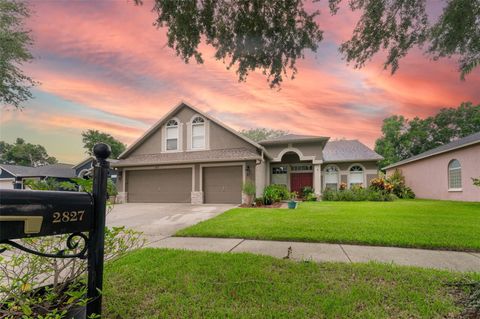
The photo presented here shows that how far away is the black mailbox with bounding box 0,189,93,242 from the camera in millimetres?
1166

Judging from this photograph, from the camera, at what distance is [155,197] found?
48.1ft

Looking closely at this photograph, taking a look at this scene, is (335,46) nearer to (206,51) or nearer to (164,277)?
(206,51)

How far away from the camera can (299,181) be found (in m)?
17.0

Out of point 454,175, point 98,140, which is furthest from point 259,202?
point 98,140

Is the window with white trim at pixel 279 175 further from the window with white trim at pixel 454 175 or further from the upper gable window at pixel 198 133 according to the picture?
the window with white trim at pixel 454 175

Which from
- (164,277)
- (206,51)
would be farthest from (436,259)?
(206,51)

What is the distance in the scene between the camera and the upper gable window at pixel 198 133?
14703 mm

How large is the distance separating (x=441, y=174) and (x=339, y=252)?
1620cm

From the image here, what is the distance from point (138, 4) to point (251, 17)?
1.92 meters

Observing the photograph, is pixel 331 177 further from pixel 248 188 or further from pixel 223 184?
pixel 223 184

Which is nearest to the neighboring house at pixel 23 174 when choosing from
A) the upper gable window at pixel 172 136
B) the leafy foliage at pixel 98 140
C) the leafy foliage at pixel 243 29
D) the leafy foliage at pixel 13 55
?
the leafy foliage at pixel 98 140

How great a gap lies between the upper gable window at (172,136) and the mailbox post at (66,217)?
1374cm

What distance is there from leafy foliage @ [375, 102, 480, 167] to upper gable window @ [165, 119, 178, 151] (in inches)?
1185

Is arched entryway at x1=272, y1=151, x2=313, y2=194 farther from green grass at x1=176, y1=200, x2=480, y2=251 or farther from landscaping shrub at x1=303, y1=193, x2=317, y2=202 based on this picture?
green grass at x1=176, y1=200, x2=480, y2=251
